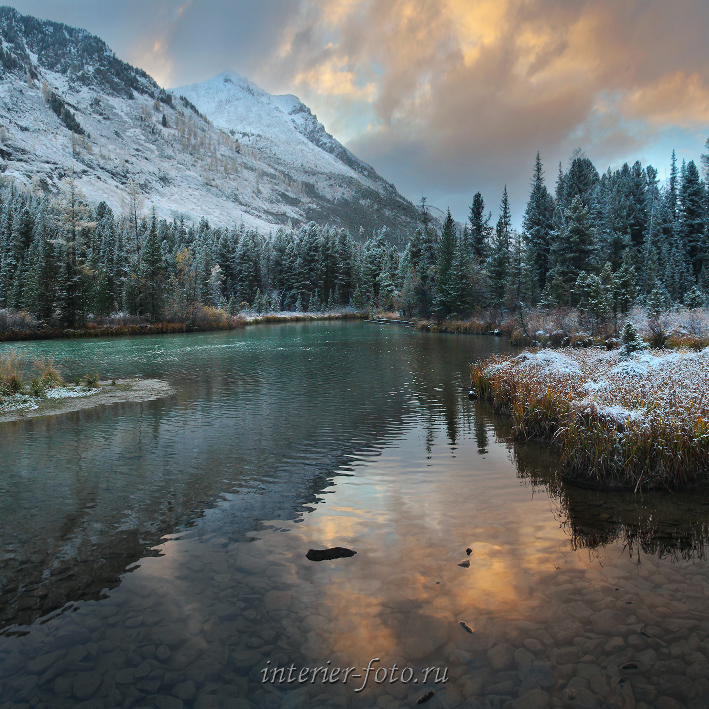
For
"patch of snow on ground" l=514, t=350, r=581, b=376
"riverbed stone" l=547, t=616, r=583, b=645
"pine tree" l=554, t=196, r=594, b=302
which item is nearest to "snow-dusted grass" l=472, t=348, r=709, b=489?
"patch of snow on ground" l=514, t=350, r=581, b=376

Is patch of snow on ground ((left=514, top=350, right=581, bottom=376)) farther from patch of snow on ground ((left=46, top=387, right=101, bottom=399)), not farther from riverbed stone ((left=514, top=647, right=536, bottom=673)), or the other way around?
patch of snow on ground ((left=46, top=387, right=101, bottom=399))

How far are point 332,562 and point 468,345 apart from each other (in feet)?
125

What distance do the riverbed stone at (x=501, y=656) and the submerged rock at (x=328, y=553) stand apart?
2654mm

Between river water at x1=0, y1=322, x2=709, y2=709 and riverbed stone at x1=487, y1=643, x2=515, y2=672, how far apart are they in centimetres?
2

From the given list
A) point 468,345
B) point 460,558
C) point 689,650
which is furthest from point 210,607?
point 468,345

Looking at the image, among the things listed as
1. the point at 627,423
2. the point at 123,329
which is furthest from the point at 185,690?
the point at 123,329

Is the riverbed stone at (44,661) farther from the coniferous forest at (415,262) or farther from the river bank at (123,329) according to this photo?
the river bank at (123,329)

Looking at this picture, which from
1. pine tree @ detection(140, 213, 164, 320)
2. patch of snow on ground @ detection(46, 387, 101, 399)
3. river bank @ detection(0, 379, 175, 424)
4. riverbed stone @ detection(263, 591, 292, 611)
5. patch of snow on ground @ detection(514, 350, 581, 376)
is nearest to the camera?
riverbed stone @ detection(263, 591, 292, 611)

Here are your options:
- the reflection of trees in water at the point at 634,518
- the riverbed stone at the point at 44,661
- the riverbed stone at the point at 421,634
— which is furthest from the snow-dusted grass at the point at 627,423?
the riverbed stone at the point at 44,661

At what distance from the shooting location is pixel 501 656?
16.0 ft

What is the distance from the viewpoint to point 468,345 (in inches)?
1690

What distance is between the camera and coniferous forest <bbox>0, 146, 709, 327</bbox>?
54.9 meters

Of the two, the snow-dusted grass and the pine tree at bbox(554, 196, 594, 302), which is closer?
the snow-dusted grass

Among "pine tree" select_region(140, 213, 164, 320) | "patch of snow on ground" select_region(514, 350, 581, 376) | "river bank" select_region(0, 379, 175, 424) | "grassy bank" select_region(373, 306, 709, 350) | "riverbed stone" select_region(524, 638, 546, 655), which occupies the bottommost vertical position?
"riverbed stone" select_region(524, 638, 546, 655)
